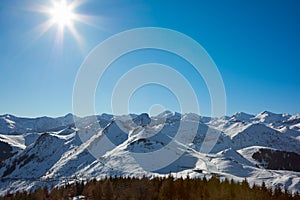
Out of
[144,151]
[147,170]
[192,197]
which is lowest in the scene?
[192,197]

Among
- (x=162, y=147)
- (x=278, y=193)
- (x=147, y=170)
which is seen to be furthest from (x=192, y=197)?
(x=162, y=147)

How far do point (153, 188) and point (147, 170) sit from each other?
111m

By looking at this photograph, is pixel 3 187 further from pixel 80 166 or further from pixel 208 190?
pixel 208 190

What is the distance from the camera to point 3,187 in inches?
7426

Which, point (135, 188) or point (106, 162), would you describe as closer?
point (135, 188)

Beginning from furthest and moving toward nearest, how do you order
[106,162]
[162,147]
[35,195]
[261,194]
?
[162,147]
[106,162]
[35,195]
[261,194]

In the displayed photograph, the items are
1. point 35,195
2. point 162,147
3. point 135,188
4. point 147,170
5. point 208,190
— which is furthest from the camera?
point 162,147

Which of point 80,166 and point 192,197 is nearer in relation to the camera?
point 192,197

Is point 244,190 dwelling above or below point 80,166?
below

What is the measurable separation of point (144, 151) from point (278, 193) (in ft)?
496

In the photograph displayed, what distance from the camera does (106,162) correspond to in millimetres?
177375

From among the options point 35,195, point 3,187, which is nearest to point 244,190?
point 35,195

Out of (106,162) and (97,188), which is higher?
(106,162)

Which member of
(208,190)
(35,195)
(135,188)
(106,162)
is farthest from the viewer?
(106,162)
